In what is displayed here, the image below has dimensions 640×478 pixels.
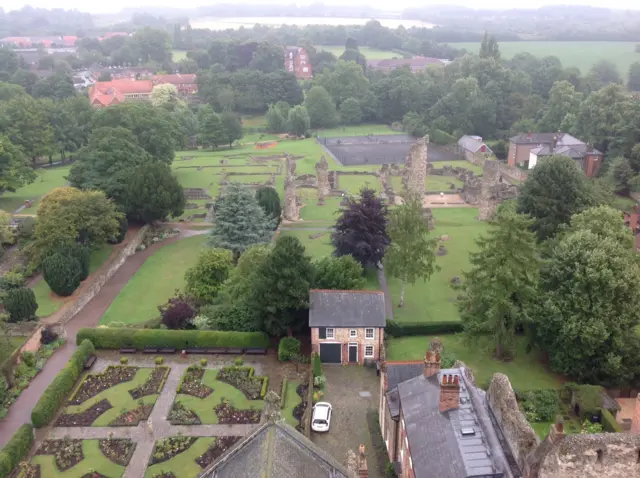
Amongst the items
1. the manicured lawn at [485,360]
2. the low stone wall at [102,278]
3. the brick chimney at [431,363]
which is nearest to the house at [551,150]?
the manicured lawn at [485,360]

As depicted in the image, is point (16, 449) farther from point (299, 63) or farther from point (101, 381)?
point (299, 63)

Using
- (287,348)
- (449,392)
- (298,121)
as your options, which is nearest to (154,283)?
(287,348)

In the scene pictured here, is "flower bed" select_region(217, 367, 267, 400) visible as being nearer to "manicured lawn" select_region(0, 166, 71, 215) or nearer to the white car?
the white car

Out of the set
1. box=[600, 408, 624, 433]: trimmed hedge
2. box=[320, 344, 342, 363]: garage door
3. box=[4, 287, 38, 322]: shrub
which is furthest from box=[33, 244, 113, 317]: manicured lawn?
box=[600, 408, 624, 433]: trimmed hedge

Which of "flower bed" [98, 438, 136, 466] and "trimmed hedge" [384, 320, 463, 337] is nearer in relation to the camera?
"flower bed" [98, 438, 136, 466]

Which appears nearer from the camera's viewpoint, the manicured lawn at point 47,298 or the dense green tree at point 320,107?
the manicured lawn at point 47,298

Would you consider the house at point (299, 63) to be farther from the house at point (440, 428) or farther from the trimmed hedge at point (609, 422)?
the house at point (440, 428)

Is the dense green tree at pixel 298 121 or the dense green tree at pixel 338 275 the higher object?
the dense green tree at pixel 338 275
